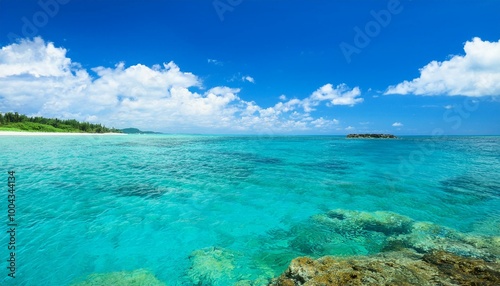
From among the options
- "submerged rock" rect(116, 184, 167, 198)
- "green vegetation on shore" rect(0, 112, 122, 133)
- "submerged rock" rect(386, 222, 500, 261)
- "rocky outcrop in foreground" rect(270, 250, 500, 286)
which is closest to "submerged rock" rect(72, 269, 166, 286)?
"rocky outcrop in foreground" rect(270, 250, 500, 286)

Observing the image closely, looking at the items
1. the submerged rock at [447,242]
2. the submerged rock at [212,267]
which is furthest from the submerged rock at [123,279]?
the submerged rock at [447,242]

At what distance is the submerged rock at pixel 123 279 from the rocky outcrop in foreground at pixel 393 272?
4.73 metres

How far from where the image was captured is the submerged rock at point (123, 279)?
8.63 meters

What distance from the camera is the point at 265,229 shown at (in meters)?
13.6

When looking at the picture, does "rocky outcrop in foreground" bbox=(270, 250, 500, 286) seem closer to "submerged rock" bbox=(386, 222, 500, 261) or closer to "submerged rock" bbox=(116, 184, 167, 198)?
"submerged rock" bbox=(386, 222, 500, 261)

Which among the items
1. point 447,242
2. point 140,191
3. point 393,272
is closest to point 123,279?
point 393,272

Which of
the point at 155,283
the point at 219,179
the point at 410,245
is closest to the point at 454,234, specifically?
the point at 410,245

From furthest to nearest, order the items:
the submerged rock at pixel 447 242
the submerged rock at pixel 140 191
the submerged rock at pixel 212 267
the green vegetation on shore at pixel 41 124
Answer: the green vegetation on shore at pixel 41 124 < the submerged rock at pixel 140 191 < the submerged rock at pixel 447 242 < the submerged rock at pixel 212 267

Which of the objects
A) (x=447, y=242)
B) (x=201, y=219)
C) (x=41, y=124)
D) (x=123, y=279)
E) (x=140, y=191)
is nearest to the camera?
(x=123, y=279)

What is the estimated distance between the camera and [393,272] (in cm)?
689

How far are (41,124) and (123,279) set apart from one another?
600ft

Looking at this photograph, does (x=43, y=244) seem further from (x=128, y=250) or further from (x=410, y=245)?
(x=410, y=245)

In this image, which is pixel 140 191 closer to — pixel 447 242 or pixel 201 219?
pixel 201 219

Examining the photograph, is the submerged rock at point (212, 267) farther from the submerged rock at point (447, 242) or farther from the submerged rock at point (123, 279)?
the submerged rock at point (447, 242)
